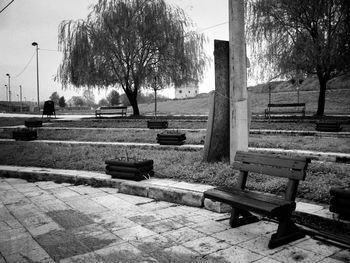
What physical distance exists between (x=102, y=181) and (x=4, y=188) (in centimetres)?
197

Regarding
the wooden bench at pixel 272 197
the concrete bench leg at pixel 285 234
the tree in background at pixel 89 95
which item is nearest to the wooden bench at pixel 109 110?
the tree in background at pixel 89 95

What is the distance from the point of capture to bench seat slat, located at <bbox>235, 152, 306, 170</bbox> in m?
3.43

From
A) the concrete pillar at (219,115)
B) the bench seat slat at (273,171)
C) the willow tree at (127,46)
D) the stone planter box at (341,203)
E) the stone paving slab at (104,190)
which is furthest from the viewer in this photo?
the willow tree at (127,46)

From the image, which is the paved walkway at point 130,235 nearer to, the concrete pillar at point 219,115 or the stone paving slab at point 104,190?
the stone paving slab at point 104,190

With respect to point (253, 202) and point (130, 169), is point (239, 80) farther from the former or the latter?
point (253, 202)

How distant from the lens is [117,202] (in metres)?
5.16

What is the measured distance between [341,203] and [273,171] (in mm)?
805

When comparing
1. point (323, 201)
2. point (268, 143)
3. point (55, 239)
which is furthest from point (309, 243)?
point (268, 143)

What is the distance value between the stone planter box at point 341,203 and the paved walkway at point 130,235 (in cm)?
43

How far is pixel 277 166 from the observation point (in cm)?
364

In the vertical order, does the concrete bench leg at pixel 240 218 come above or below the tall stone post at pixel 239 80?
below

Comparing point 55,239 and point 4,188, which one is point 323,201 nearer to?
point 55,239

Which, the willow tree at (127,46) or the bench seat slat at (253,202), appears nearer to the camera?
the bench seat slat at (253,202)

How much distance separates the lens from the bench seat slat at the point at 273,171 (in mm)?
3395
